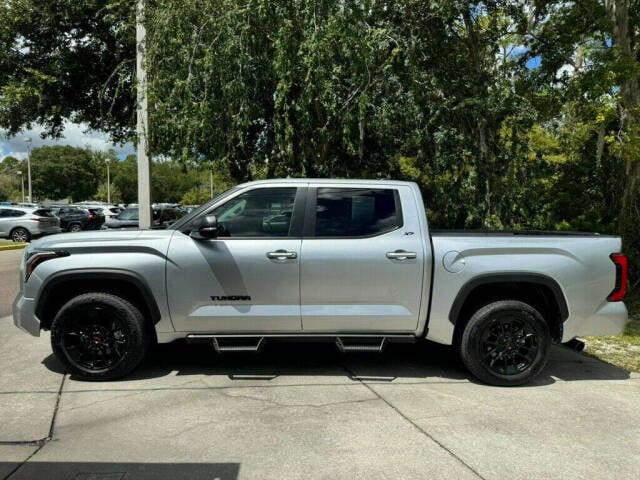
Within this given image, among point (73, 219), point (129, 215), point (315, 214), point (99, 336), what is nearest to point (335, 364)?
point (315, 214)

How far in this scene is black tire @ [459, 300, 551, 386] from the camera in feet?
16.7

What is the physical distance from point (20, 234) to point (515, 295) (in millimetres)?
23332

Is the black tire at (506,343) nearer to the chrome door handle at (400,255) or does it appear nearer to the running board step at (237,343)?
the chrome door handle at (400,255)

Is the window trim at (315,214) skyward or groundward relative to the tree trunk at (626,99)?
groundward

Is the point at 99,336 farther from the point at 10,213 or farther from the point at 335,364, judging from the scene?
the point at 10,213

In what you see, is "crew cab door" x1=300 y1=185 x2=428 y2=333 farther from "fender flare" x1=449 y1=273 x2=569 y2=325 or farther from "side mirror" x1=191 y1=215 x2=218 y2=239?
"side mirror" x1=191 y1=215 x2=218 y2=239

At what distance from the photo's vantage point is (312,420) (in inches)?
167

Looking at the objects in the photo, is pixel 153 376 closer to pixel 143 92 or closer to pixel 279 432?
pixel 279 432

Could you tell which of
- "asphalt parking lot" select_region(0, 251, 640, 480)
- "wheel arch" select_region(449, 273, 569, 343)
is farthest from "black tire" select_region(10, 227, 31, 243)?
"wheel arch" select_region(449, 273, 569, 343)

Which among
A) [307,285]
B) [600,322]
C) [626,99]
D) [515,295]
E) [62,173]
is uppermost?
[62,173]

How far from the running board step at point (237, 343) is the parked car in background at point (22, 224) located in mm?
21713

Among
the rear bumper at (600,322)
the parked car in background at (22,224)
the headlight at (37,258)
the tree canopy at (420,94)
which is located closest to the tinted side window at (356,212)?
the rear bumper at (600,322)

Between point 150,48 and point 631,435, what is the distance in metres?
8.97

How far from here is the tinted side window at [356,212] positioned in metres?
5.17
